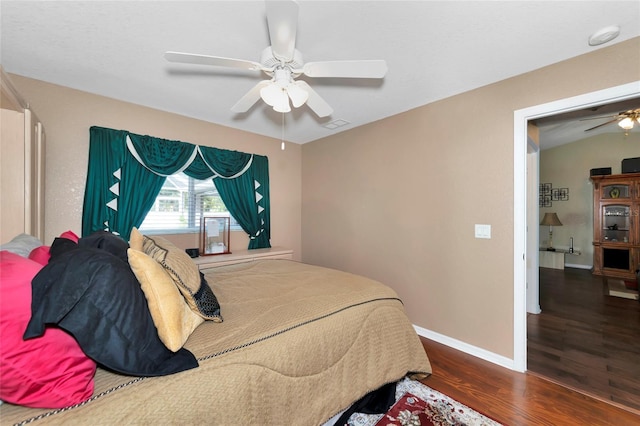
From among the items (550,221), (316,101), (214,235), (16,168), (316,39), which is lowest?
(214,235)

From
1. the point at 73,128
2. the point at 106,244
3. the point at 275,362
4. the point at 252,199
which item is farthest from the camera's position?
the point at 252,199

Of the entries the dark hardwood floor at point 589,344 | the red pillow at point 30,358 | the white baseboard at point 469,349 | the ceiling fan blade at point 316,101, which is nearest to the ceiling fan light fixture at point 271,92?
the ceiling fan blade at point 316,101

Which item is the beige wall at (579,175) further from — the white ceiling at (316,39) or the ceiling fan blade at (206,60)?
the ceiling fan blade at (206,60)

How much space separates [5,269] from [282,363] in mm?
1015

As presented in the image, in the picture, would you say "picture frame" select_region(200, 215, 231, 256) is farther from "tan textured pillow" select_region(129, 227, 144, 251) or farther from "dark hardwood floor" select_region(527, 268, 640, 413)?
"dark hardwood floor" select_region(527, 268, 640, 413)

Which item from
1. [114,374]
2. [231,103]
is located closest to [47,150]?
[231,103]

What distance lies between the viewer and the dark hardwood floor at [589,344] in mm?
1987

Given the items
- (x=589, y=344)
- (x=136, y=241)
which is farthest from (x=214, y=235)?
(x=589, y=344)

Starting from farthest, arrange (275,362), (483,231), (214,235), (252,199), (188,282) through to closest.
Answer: (252,199), (214,235), (483,231), (188,282), (275,362)

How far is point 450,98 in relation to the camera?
2629mm

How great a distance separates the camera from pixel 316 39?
1781 millimetres

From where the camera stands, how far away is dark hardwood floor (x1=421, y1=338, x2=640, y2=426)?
1674mm

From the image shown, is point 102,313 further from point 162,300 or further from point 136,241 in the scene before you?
point 136,241

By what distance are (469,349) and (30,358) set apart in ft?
9.75
